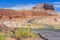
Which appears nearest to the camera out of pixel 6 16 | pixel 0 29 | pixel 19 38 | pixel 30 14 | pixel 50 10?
pixel 19 38

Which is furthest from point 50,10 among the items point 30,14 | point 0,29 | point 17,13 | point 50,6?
point 0,29

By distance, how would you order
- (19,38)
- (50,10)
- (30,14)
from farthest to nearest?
(50,10) → (30,14) → (19,38)

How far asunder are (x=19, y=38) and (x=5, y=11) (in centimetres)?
6430

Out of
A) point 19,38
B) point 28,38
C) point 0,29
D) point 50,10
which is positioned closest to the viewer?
point 19,38

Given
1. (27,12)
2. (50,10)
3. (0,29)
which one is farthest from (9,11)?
(0,29)

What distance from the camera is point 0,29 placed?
25.7 meters

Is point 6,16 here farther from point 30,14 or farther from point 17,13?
point 30,14

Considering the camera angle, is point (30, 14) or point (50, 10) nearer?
point (30, 14)

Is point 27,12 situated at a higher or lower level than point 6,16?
higher

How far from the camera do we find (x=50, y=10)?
10738 cm

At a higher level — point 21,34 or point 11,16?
point 11,16

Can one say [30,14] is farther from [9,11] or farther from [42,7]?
[42,7]

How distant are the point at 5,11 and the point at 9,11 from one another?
1231mm

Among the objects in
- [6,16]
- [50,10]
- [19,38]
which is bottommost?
[19,38]
